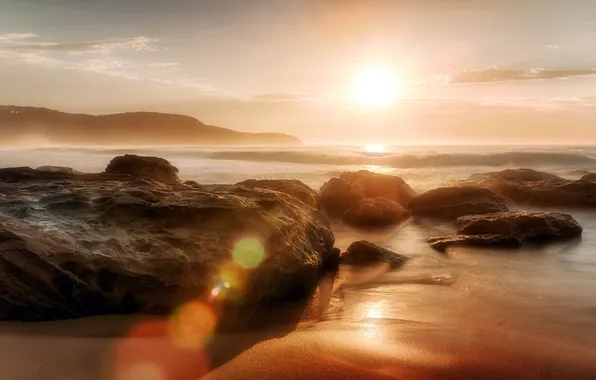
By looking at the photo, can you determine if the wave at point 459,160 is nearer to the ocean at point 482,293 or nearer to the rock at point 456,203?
the rock at point 456,203

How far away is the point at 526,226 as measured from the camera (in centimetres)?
748

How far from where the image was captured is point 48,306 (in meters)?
3.73

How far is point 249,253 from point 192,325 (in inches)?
37.4

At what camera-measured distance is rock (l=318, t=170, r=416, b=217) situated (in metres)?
10.9

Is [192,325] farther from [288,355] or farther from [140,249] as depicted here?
[288,355]

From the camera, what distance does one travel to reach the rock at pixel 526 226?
738cm

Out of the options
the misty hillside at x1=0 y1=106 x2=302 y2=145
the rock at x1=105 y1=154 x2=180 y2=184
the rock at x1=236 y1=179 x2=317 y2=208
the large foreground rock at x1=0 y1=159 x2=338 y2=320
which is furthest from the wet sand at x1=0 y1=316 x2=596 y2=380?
the misty hillside at x1=0 y1=106 x2=302 y2=145

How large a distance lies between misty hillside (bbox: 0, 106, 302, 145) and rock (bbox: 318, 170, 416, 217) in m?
89.4

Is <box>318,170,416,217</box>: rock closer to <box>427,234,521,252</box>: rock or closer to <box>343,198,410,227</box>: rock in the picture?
<box>343,198,410,227</box>: rock

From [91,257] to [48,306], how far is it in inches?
18.2

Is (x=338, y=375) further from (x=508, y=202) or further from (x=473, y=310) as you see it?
(x=508, y=202)

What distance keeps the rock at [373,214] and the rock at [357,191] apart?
83cm

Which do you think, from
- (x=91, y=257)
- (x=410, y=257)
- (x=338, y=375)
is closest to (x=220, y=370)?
(x=338, y=375)

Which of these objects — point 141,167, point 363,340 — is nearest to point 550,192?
point 141,167
